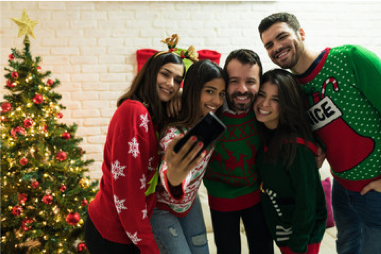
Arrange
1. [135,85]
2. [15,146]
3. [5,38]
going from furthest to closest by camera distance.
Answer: [5,38], [15,146], [135,85]

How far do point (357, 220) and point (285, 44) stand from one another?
113 centimetres

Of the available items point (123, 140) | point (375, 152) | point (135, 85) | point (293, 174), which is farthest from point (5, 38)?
point (375, 152)

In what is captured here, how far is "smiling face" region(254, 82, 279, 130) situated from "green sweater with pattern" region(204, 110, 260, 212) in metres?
0.09

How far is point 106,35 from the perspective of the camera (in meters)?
2.88

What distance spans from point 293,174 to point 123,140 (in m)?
0.84

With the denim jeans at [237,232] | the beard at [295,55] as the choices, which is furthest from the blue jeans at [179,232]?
the beard at [295,55]

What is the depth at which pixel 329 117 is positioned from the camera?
1390 millimetres

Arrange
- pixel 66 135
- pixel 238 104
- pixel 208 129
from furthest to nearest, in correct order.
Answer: pixel 66 135 → pixel 238 104 → pixel 208 129

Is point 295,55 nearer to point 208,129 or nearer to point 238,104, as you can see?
point 238,104

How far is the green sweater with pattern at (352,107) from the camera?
4.35 feet

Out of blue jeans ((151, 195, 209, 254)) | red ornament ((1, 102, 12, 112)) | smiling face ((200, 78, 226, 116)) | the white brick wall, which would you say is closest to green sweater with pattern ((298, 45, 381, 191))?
smiling face ((200, 78, 226, 116))

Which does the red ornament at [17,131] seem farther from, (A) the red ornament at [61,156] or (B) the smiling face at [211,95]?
(B) the smiling face at [211,95]

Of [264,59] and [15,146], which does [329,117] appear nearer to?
[264,59]

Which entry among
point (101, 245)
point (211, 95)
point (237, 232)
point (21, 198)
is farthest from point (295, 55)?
point (21, 198)
